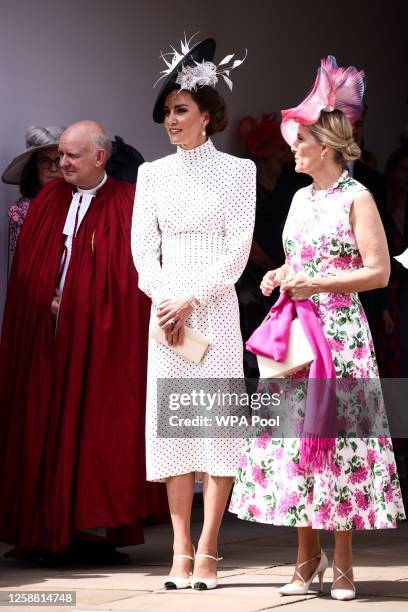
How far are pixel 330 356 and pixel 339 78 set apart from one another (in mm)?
891

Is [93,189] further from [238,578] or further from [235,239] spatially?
[238,578]

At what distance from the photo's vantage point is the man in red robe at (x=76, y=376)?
5320mm

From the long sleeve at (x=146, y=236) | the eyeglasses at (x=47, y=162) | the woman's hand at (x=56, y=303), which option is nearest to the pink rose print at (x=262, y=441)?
the long sleeve at (x=146, y=236)

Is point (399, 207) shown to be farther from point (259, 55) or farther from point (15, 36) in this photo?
point (15, 36)

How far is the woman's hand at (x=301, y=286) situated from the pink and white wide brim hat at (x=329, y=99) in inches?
18.5

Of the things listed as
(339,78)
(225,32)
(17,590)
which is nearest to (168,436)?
(17,590)

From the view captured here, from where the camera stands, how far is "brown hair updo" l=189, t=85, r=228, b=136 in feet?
16.1

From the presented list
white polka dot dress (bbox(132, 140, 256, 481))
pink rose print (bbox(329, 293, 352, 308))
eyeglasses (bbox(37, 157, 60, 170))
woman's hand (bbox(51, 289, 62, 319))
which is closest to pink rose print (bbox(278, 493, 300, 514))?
white polka dot dress (bbox(132, 140, 256, 481))

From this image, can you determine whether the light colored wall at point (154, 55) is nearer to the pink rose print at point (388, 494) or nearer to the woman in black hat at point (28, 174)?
the woman in black hat at point (28, 174)

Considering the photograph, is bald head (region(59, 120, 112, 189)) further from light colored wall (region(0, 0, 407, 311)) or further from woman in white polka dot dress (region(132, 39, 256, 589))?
light colored wall (region(0, 0, 407, 311))

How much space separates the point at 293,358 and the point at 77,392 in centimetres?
129

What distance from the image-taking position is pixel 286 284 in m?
4.36

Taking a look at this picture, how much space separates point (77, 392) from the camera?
5.35 metres

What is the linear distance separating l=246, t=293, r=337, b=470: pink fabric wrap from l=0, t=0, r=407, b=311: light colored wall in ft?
7.80
